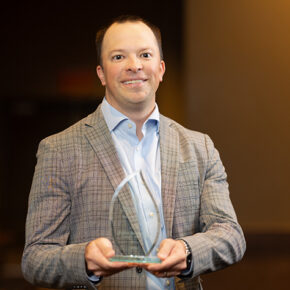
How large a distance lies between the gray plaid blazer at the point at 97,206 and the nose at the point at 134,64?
0.63ft

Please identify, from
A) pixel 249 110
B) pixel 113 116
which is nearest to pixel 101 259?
pixel 113 116

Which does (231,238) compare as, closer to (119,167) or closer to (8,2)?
(119,167)

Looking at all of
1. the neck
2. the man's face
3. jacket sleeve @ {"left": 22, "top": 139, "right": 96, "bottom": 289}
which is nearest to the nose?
the man's face

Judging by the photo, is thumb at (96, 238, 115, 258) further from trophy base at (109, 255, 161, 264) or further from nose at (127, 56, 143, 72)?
nose at (127, 56, 143, 72)

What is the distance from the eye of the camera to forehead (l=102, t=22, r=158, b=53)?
147 cm

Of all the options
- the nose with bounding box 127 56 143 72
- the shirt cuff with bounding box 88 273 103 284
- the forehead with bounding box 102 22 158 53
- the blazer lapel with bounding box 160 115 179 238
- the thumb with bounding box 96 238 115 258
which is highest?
the forehead with bounding box 102 22 158 53

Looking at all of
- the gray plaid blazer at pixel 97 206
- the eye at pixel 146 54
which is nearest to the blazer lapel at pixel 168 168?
the gray plaid blazer at pixel 97 206

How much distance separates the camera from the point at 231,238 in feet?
4.61

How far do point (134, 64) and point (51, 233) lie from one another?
0.56 metres

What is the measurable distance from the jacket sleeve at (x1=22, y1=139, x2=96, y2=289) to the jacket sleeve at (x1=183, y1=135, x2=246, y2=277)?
313 mm

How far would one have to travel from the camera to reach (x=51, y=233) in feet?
4.49

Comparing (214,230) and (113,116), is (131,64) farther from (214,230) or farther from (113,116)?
(214,230)

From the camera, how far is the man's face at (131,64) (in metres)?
1.46

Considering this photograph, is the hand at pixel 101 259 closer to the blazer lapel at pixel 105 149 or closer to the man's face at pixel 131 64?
the blazer lapel at pixel 105 149
